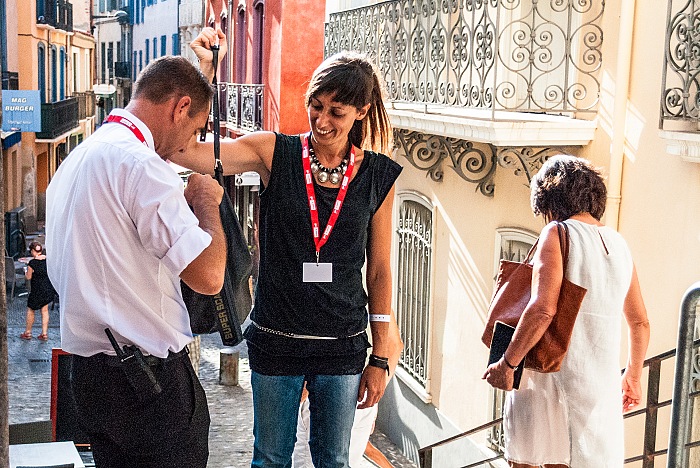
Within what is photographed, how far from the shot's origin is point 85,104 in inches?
1730

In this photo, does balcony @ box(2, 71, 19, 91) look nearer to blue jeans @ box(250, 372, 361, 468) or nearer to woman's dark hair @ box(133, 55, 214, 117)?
blue jeans @ box(250, 372, 361, 468)

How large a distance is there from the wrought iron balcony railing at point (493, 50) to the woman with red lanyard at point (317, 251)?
4.49 meters

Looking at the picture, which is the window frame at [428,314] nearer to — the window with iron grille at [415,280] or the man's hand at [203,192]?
the window with iron grille at [415,280]

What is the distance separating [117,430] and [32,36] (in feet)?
101

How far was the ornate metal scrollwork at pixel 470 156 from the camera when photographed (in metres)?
→ 8.58

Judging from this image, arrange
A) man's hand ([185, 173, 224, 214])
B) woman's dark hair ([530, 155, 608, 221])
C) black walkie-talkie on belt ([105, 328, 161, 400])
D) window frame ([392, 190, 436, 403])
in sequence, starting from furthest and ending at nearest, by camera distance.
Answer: window frame ([392, 190, 436, 403])
woman's dark hair ([530, 155, 608, 221])
man's hand ([185, 173, 224, 214])
black walkie-talkie on belt ([105, 328, 161, 400])

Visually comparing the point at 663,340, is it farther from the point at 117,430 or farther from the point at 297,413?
the point at 117,430

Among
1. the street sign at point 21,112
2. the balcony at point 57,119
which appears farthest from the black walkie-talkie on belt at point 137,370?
the balcony at point 57,119

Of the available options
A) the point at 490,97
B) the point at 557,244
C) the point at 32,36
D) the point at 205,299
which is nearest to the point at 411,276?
the point at 490,97

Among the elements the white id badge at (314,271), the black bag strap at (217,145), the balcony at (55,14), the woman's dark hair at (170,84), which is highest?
the balcony at (55,14)

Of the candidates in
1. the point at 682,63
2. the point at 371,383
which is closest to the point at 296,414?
the point at 371,383

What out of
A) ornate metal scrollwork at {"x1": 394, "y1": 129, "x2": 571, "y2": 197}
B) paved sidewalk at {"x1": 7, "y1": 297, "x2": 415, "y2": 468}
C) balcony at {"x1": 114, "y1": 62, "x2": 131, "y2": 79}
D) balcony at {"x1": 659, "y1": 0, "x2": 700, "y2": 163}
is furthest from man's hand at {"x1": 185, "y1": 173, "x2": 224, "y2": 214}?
balcony at {"x1": 114, "y1": 62, "x2": 131, "y2": 79}

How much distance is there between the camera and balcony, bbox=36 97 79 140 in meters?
32.4

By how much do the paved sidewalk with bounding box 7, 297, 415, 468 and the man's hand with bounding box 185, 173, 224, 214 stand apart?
755cm
